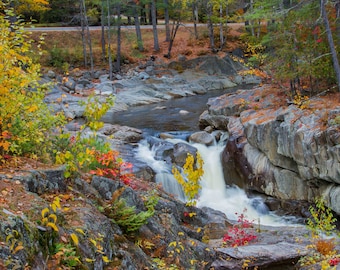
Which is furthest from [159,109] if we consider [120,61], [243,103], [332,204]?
[332,204]

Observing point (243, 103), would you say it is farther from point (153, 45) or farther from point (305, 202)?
point (153, 45)

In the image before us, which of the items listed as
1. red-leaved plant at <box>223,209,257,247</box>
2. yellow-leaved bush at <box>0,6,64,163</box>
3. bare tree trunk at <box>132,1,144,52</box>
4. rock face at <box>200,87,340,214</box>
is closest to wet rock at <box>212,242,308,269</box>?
red-leaved plant at <box>223,209,257,247</box>

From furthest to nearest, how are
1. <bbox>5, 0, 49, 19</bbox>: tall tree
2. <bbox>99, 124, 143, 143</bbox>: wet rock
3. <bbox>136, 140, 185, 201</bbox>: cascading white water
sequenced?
<bbox>99, 124, 143, 143</bbox>: wet rock, <bbox>5, 0, 49, 19</bbox>: tall tree, <bbox>136, 140, 185, 201</bbox>: cascading white water

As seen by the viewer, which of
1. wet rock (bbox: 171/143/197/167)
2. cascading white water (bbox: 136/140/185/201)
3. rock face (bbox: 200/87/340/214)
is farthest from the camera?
wet rock (bbox: 171/143/197/167)

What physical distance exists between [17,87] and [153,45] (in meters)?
31.6

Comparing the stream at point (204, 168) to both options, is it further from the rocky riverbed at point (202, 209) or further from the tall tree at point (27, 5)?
the tall tree at point (27, 5)

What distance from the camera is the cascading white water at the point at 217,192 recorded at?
1135cm

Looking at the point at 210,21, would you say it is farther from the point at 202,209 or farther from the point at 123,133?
the point at 202,209

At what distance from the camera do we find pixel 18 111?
512 centimetres

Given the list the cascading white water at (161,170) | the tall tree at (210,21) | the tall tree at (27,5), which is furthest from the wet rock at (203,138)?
the tall tree at (210,21)

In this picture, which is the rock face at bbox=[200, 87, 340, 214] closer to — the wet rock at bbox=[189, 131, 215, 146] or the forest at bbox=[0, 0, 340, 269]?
the forest at bbox=[0, 0, 340, 269]

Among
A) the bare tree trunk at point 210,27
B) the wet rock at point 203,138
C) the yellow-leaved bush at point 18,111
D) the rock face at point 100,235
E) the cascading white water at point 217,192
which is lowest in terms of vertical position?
the cascading white water at point 217,192

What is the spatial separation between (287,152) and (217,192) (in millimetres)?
2942

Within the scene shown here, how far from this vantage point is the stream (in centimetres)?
1155
